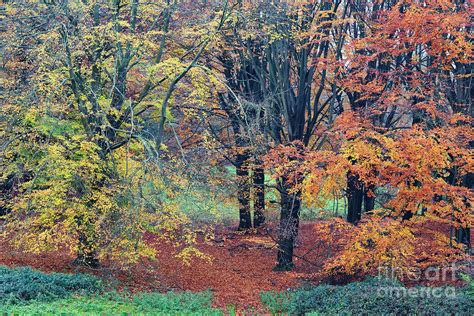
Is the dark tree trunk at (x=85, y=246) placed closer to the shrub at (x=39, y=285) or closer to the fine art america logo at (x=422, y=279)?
the shrub at (x=39, y=285)

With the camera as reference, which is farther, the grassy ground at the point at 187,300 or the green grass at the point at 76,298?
the green grass at the point at 76,298

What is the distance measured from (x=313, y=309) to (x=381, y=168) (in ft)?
11.1

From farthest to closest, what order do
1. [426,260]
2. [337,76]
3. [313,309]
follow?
[337,76] < [426,260] < [313,309]

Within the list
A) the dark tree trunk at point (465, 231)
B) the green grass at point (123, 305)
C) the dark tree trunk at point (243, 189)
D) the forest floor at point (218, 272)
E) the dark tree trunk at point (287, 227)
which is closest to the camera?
the green grass at point (123, 305)

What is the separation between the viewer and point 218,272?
1620 cm

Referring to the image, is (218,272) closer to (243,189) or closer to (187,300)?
(243,189)

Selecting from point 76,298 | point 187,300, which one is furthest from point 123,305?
point 187,300

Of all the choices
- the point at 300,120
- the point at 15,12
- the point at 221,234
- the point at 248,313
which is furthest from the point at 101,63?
the point at 221,234

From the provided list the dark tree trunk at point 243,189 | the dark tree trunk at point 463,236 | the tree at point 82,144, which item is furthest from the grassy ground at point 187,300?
the dark tree trunk at point 243,189

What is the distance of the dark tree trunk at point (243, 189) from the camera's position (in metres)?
16.6

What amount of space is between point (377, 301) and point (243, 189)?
334 inches

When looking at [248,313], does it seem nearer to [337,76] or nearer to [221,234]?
[337,76]

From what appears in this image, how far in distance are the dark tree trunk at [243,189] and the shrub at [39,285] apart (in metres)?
5.82

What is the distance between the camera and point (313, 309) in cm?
1073
